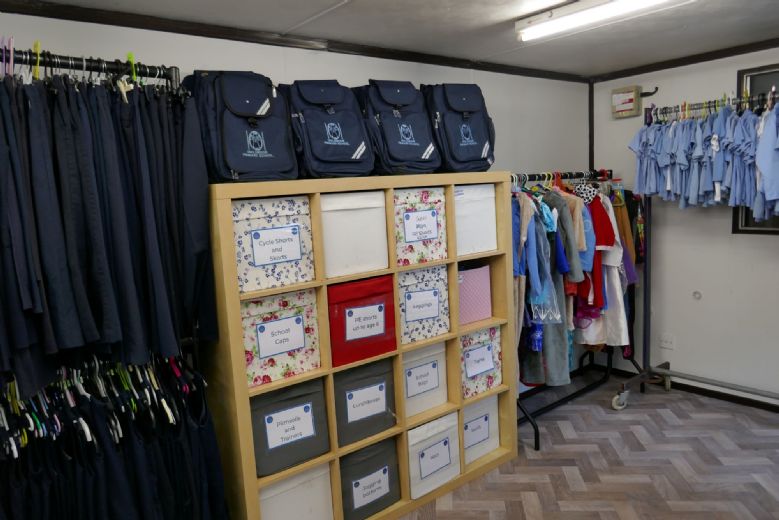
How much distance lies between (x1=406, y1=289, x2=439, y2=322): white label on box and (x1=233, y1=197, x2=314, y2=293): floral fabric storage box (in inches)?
22.0

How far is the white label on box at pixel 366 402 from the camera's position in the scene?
2.49 metres

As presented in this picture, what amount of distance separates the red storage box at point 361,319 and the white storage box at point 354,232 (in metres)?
0.08

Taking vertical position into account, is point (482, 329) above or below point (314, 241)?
below

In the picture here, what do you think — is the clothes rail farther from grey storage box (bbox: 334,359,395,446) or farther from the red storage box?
grey storage box (bbox: 334,359,395,446)

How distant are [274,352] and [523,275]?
1.51 m

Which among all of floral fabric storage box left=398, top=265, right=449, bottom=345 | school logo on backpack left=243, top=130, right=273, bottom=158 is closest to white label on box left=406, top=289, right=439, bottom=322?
floral fabric storage box left=398, top=265, right=449, bottom=345

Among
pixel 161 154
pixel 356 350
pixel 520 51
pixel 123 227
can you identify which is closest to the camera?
pixel 123 227

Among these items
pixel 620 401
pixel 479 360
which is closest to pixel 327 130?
→ pixel 479 360

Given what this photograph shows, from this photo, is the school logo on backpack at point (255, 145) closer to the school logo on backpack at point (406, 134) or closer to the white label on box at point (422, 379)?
the school logo on backpack at point (406, 134)

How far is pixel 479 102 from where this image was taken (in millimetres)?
2918

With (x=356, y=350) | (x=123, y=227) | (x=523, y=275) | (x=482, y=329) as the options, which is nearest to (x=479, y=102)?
(x=523, y=275)

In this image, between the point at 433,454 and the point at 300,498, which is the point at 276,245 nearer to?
the point at 300,498

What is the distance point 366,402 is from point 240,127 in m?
1.31

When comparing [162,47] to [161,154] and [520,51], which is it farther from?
[520,51]
